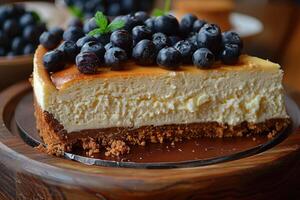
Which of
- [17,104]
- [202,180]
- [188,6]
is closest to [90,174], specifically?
[202,180]

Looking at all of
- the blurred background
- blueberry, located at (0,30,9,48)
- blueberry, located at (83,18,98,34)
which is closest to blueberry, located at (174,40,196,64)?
blueberry, located at (83,18,98,34)

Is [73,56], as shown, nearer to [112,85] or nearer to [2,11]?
Result: [112,85]

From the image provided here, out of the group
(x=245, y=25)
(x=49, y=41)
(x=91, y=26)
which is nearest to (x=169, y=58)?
(x=91, y=26)

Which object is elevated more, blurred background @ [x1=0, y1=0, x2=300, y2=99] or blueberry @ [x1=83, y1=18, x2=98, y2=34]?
blueberry @ [x1=83, y1=18, x2=98, y2=34]

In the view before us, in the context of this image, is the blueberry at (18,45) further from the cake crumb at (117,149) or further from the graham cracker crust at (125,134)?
the cake crumb at (117,149)

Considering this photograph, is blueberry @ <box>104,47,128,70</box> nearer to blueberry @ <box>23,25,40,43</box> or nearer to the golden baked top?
the golden baked top

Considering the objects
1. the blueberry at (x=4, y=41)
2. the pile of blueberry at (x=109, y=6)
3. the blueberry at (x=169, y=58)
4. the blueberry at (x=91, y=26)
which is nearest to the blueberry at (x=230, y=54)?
the blueberry at (x=169, y=58)
